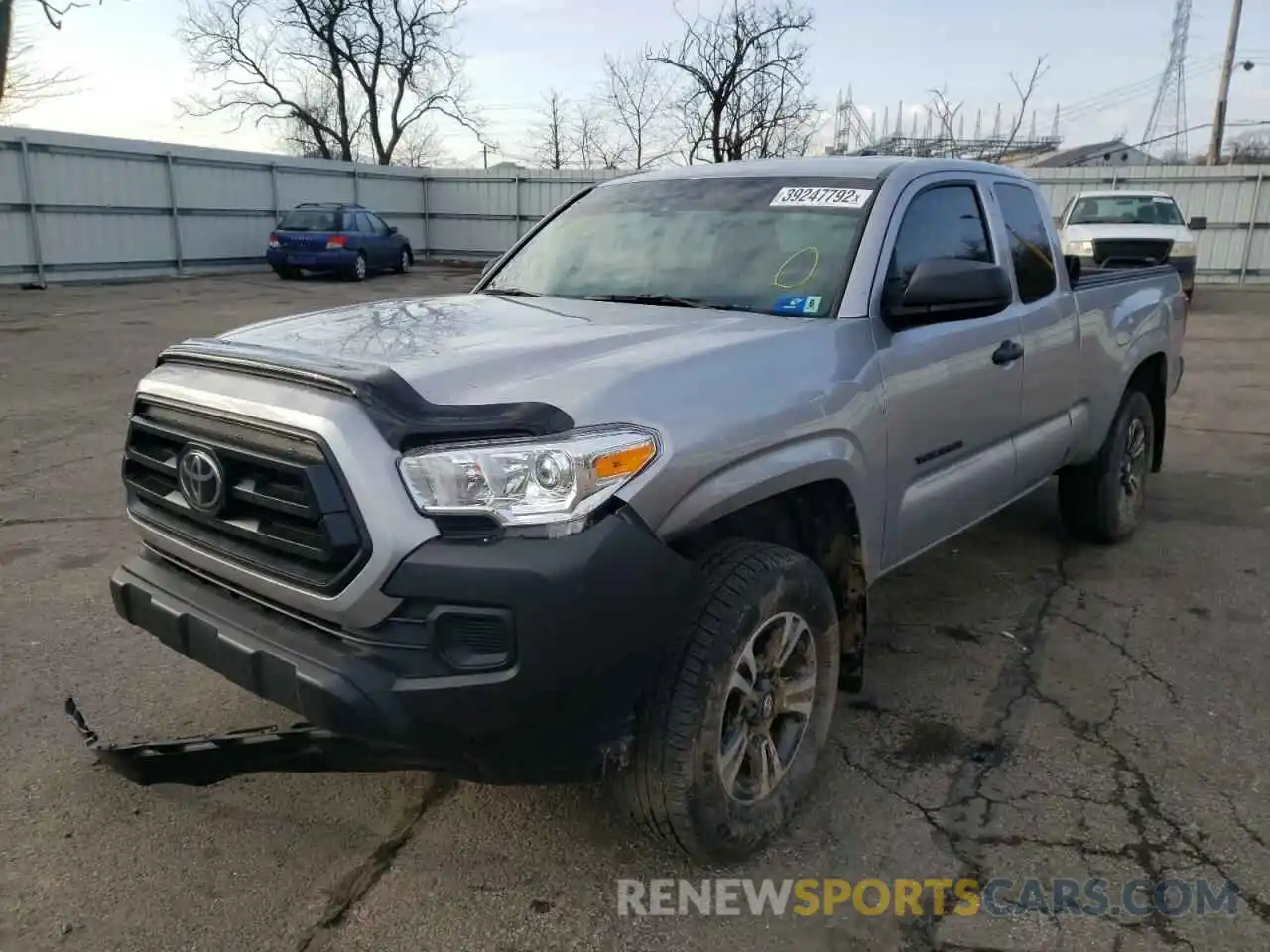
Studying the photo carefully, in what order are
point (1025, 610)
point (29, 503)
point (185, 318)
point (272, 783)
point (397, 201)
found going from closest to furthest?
1. point (272, 783)
2. point (1025, 610)
3. point (29, 503)
4. point (185, 318)
5. point (397, 201)

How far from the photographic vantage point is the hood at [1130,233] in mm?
15633

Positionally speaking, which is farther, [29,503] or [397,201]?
[397,201]

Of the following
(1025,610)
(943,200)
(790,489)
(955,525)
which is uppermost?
(943,200)

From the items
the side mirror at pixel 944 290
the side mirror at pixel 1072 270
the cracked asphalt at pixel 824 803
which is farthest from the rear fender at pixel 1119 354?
the side mirror at pixel 944 290

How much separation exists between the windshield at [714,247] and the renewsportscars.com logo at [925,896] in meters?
1.68

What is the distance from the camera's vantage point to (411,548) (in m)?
2.16

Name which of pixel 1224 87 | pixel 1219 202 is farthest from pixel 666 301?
pixel 1224 87

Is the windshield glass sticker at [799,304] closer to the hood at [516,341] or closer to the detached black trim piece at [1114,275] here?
the hood at [516,341]

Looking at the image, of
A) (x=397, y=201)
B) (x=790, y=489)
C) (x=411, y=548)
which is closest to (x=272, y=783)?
(x=411, y=548)

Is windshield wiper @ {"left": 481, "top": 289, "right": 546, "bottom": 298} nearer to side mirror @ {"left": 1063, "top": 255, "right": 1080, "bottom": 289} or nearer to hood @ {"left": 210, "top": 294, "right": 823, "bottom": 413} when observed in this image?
Answer: hood @ {"left": 210, "top": 294, "right": 823, "bottom": 413}

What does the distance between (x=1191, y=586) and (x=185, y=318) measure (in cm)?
1389

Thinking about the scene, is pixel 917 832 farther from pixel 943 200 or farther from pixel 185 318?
pixel 185 318

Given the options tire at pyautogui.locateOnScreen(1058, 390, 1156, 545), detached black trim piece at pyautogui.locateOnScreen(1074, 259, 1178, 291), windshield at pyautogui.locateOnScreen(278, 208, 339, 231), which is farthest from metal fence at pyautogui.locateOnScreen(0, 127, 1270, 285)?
tire at pyautogui.locateOnScreen(1058, 390, 1156, 545)

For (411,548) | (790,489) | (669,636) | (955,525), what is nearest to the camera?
(411,548)
